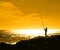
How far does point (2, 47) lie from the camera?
40250mm

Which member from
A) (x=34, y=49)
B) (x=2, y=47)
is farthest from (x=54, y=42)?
(x=2, y=47)

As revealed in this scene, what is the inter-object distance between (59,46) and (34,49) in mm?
3666

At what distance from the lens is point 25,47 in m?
39.9

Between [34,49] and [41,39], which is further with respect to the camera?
[41,39]

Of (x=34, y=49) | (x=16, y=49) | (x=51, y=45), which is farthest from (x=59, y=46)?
(x=16, y=49)

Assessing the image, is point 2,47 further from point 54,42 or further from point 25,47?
point 54,42

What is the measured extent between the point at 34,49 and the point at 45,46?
169 cm

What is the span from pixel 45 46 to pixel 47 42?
1393 mm

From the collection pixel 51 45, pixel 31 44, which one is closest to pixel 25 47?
pixel 31 44

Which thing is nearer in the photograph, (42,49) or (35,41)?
(42,49)

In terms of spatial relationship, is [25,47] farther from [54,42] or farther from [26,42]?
[54,42]

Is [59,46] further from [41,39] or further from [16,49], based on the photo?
[16,49]

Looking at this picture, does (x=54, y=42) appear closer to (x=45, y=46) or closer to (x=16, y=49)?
(x=45, y=46)

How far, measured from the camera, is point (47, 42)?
4075 cm
